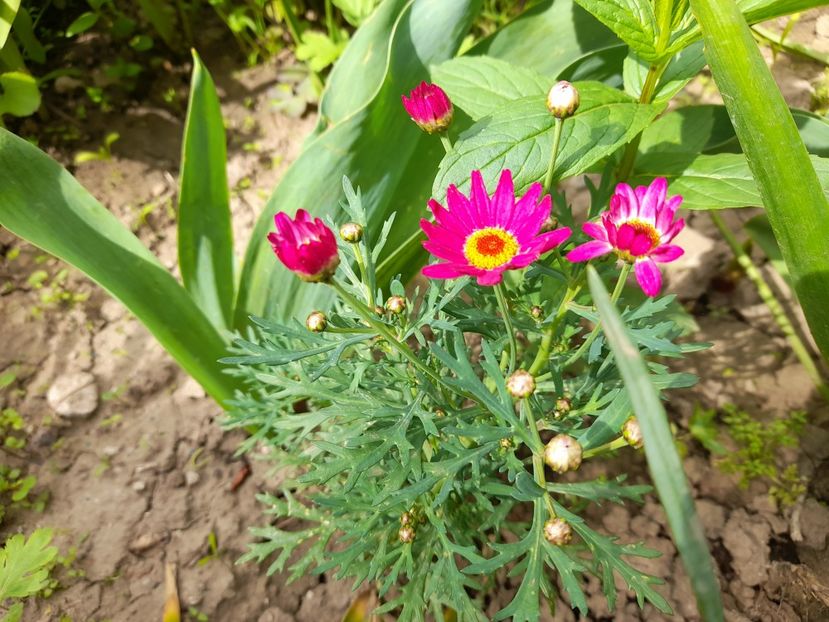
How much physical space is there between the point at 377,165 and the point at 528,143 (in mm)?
365

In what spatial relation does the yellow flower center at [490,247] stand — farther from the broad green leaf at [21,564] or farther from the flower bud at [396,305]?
the broad green leaf at [21,564]

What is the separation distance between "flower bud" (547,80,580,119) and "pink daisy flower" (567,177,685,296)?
0.36 ft

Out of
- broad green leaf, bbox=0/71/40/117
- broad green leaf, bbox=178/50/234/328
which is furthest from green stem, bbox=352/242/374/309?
broad green leaf, bbox=0/71/40/117

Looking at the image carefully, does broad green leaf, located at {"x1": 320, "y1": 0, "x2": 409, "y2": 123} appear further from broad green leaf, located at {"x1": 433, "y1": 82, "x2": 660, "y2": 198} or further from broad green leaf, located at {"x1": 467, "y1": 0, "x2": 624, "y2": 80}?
broad green leaf, located at {"x1": 433, "y1": 82, "x2": 660, "y2": 198}

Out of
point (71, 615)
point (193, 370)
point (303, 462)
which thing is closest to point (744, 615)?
point (303, 462)

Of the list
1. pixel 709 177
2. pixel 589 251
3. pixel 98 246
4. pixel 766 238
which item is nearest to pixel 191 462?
pixel 98 246

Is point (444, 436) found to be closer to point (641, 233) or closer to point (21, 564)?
point (641, 233)

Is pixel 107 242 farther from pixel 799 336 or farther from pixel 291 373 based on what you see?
pixel 799 336

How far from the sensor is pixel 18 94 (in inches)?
54.9

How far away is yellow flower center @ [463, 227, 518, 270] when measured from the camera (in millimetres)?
642

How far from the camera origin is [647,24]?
0.73 metres

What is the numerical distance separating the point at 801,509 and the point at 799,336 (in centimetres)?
40

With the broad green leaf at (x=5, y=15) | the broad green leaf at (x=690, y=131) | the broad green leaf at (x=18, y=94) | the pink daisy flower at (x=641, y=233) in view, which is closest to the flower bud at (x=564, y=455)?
the pink daisy flower at (x=641, y=233)

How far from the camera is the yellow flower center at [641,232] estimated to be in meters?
0.59
